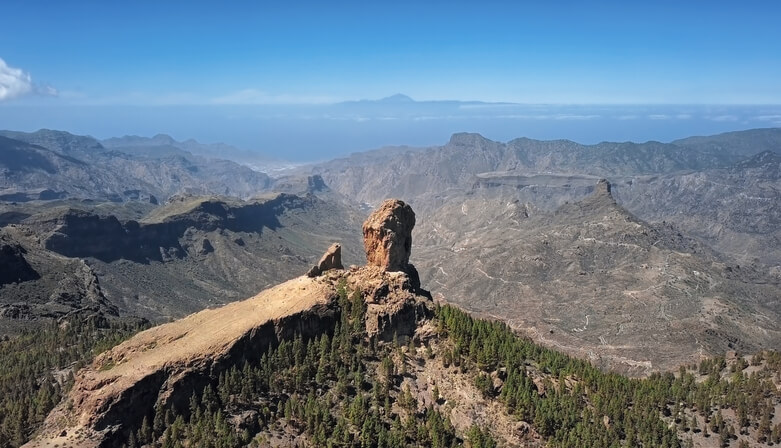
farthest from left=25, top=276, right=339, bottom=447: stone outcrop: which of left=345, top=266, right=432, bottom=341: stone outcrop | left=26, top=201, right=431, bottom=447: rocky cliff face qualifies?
left=345, top=266, right=432, bottom=341: stone outcrop

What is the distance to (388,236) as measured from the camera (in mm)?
97812

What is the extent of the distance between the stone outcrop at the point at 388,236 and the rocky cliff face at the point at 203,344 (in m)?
0.47

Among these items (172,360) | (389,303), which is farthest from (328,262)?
(172,360)

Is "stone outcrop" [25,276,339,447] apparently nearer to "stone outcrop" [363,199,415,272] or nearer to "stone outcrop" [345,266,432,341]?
"stone outcrop" [345,266,432,341]

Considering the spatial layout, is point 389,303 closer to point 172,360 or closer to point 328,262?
point 328,262

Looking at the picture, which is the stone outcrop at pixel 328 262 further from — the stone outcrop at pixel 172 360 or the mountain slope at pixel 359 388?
the stone outcrop at pixel 172 360

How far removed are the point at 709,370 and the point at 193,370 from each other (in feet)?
349

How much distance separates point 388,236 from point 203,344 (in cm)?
3409

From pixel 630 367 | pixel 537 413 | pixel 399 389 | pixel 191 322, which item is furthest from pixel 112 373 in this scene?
pixel 630 367

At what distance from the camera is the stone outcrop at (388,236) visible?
98000mm

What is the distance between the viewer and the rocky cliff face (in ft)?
229

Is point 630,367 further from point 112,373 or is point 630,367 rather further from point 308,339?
point 112,373

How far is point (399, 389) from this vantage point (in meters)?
80.4

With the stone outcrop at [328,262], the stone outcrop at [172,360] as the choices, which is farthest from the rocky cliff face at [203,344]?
the stone outcrop at [328,262]
